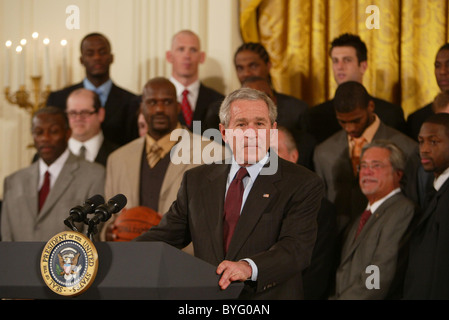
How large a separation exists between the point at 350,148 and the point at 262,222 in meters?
1.96

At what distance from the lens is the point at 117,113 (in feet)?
15.8

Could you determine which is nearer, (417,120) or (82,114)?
(417,120)

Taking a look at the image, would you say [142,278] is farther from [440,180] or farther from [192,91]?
[192,91]

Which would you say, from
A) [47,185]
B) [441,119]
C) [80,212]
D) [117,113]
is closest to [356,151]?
[441,119]

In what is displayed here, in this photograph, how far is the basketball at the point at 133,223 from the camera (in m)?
3.57

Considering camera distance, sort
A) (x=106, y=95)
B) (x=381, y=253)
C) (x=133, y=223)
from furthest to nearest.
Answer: (x=106, y=95) < (x=381, y=253) < (x=133, y=223)

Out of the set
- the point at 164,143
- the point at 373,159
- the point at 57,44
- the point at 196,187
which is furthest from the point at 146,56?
the point at 196,187

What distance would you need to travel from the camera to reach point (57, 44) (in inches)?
223

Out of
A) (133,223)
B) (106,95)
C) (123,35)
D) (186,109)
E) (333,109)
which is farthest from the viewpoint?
(123,35)

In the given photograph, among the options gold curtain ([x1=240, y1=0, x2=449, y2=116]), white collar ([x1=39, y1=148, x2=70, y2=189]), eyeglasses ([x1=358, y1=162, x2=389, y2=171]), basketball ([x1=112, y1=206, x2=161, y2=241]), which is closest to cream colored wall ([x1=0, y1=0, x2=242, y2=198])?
gold curtain ([x1=240, y1=0, x2=449, y2=116])

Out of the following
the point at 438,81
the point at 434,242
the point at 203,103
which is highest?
the point at 438,81

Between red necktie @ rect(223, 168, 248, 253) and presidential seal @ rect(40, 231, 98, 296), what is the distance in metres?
0.49

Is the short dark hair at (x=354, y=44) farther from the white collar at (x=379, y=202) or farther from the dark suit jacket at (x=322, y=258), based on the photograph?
the dark suit jacket at (x=322, y=258)
